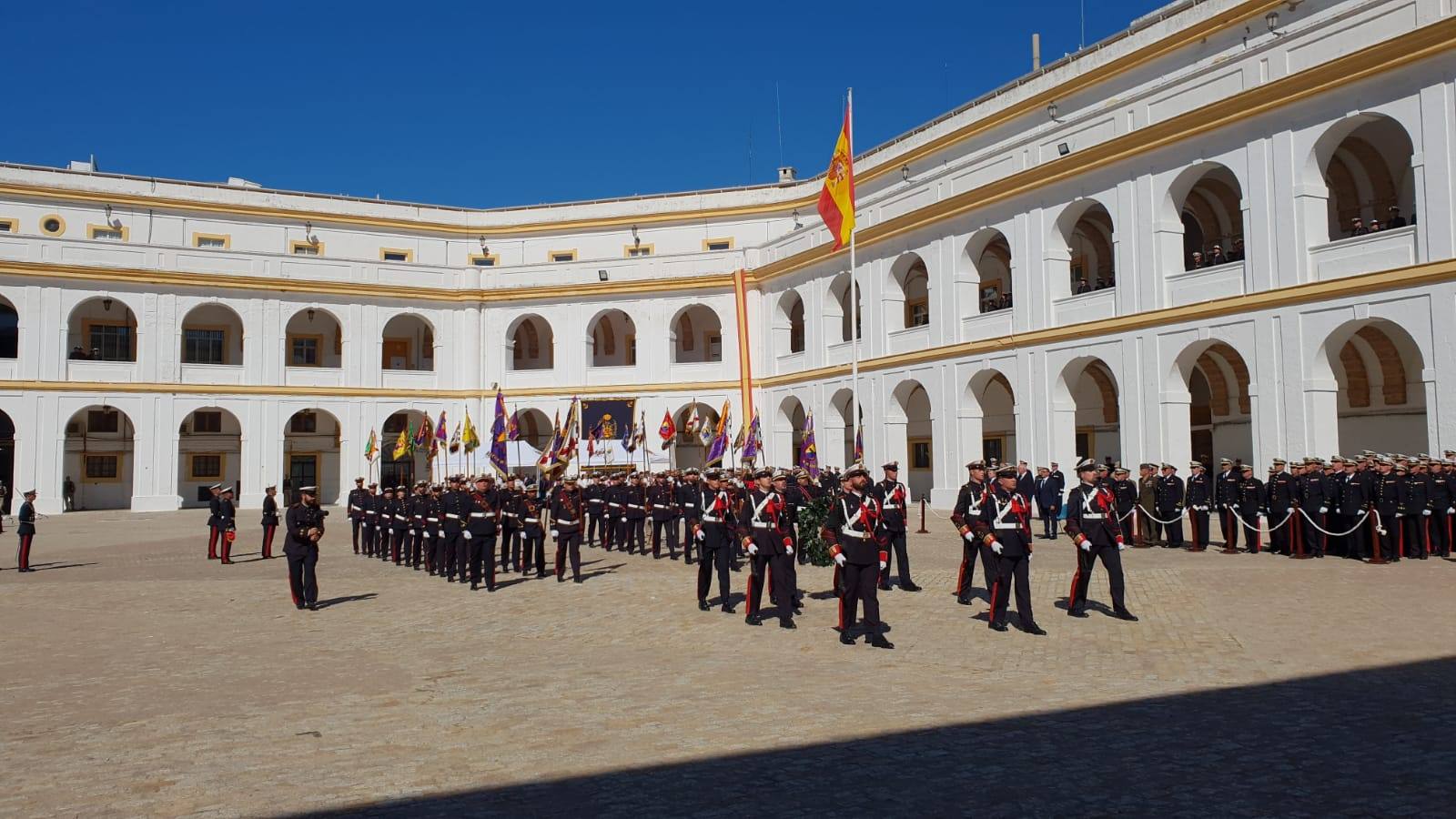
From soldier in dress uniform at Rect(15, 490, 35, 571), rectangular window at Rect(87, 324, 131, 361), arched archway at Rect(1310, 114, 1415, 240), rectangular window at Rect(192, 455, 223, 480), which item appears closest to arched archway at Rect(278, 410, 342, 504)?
rectangular window at Rect(192, 455, 223, 480)

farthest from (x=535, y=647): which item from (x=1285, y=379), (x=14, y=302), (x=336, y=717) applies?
(x=14, y=302)

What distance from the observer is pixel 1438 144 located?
18703mm

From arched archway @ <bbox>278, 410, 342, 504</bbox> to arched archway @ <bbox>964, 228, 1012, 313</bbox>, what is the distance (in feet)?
80.5

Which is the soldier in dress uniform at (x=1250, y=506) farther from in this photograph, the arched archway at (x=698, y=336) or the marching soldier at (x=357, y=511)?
the arched archway at (x=698, y=336)

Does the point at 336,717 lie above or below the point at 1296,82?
below

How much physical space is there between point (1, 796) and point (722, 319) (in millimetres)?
35145

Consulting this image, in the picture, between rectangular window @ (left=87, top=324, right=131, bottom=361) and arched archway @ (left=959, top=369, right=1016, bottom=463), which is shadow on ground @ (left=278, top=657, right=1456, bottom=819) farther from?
rectangular window @ (left=87, top=324, right=131, bottom=361)

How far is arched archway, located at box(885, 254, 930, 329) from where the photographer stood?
32.3m

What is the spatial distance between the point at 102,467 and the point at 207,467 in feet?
11.8

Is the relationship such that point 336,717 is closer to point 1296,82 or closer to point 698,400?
point 1296,82

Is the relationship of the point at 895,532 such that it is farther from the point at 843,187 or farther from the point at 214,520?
the point at 214,520

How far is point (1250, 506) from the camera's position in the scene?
1856 cm

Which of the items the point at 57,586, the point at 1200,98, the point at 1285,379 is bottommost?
the point at 57,586

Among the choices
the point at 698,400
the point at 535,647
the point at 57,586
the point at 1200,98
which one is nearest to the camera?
the point at 535,647
